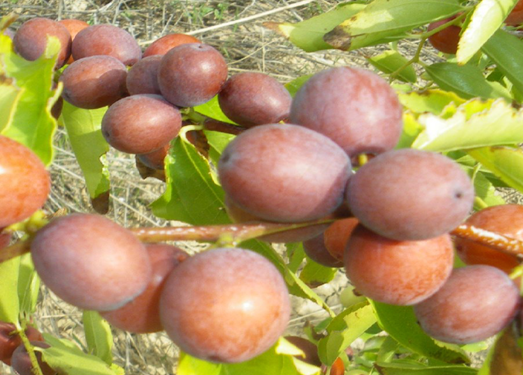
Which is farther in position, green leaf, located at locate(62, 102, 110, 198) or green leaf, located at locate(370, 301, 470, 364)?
green leaf, located at locate(62, 102, 110, 198)

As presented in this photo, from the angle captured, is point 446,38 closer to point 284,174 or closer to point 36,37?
point 36,37

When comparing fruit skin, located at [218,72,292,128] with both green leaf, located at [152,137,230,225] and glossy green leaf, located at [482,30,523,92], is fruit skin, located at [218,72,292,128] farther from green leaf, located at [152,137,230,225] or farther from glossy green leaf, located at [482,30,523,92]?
glossy green leaf, located at [482,30,523,92]

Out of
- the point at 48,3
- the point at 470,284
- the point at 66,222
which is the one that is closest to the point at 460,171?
the point at 470,284

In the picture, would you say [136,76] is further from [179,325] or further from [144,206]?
[144,206]

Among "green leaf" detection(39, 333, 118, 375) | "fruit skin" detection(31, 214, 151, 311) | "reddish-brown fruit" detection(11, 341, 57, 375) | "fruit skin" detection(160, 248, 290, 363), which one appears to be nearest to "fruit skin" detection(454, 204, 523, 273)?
"fruit skin" detection(160, 248, 290, 363)

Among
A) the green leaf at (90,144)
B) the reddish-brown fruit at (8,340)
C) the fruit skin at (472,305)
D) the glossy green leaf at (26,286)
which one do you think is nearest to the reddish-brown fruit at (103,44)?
the green leaf at (90,144)

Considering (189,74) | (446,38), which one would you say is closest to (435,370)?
(189,74)
